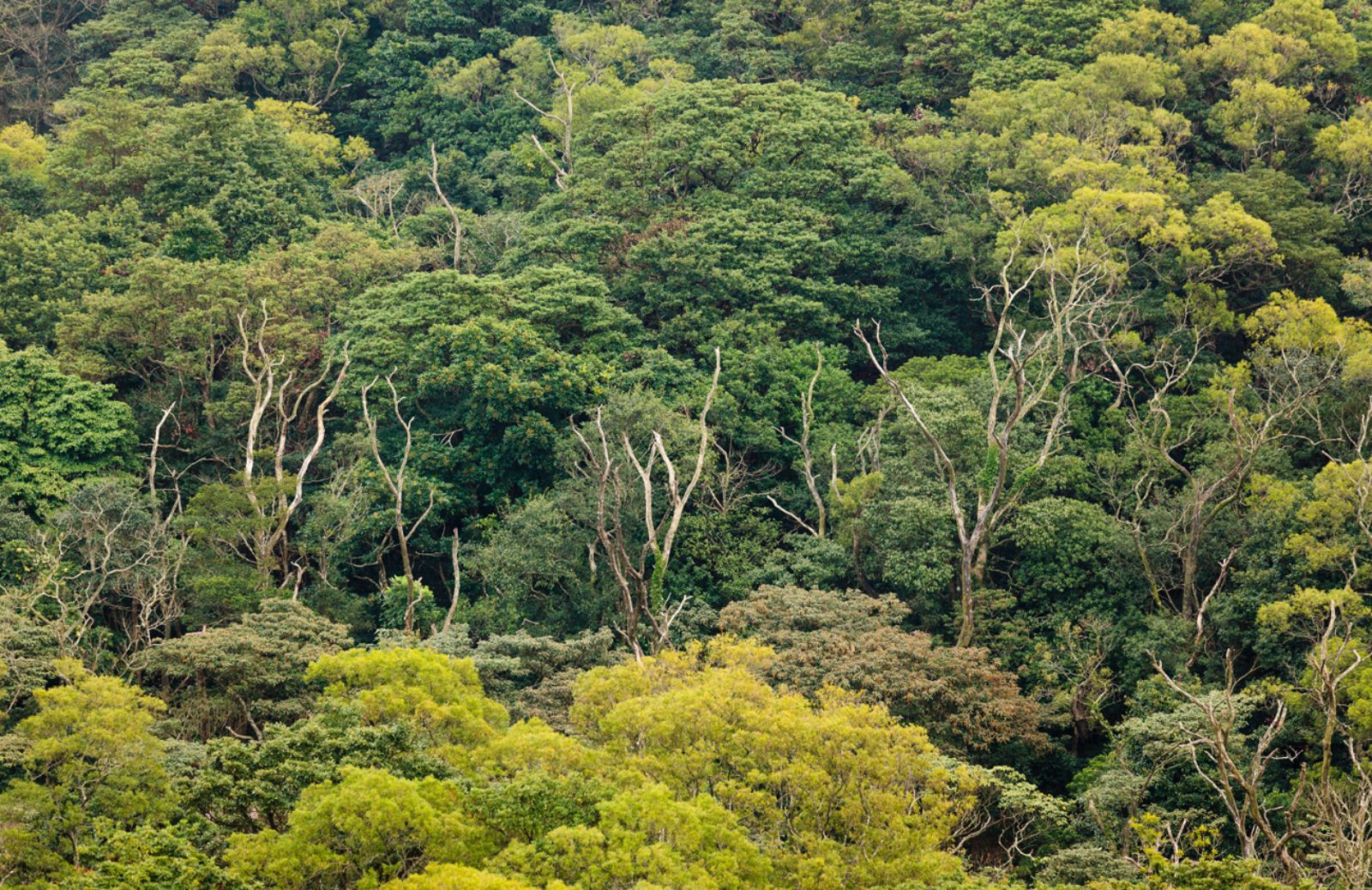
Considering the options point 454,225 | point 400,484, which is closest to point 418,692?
point 400,484

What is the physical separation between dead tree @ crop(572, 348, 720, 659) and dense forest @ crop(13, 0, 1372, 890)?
0.18 metres

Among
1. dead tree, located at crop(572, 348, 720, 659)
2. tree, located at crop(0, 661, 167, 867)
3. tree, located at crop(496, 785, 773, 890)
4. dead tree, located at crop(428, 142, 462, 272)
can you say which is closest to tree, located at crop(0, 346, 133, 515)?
dead tree, located at crop(428, 142, 462, 272)

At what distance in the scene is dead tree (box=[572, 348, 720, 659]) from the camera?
29.8 metres

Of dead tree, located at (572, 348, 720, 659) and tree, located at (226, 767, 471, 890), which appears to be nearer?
tree, located at (226, 767, 471, 890)

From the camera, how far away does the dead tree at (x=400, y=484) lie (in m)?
31.2

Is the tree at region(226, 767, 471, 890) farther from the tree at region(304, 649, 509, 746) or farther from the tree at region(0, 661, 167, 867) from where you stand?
the tree at region(0, 661, 167, 867)

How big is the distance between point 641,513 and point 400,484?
4.79 metres

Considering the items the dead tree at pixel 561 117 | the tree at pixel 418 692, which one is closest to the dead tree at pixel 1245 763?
the tree at pixel 418 692

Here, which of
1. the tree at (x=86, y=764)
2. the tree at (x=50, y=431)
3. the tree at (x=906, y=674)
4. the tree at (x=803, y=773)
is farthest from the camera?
the tree at (x=50, y=431)

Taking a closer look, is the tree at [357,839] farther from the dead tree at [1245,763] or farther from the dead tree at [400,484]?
the dead tree at [400,484]

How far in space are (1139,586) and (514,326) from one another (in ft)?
43.7

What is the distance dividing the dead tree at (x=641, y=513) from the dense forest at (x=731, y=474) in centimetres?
18

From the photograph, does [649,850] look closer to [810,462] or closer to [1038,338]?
[810,462]

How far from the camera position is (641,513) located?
3216 cm
